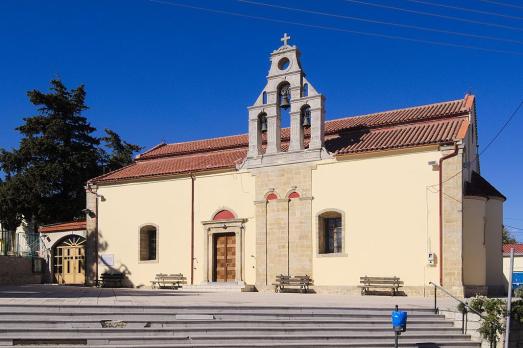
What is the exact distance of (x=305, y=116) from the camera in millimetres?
28266

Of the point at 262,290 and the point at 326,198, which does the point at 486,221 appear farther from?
the point at 262,290

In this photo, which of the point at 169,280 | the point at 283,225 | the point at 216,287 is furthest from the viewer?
the point at 169,280

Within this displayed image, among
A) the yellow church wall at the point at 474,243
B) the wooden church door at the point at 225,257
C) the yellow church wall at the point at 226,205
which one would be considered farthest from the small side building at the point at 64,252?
the yellow church wall at the point at 474,243

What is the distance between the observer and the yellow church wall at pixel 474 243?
24.8m

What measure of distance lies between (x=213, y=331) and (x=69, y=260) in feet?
70.6

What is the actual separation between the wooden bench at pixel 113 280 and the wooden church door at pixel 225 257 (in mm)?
5382

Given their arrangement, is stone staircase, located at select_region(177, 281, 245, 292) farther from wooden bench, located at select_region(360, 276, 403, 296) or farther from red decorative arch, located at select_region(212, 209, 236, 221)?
wooden bench, located at select_region(360, 276, 403, 296)

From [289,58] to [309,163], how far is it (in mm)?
4660

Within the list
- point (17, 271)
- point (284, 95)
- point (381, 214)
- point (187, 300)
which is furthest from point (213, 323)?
point (17, 271)

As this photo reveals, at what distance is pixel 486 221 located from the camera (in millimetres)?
26266

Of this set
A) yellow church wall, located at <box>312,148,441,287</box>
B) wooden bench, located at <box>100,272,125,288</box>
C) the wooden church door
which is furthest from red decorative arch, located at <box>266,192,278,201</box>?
wooden bench, located at <box>100,272,125,288</box>

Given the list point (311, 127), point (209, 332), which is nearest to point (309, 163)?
point (311, 127)

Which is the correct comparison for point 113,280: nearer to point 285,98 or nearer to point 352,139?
point 285,98

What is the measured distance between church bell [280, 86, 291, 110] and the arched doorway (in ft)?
43.6
